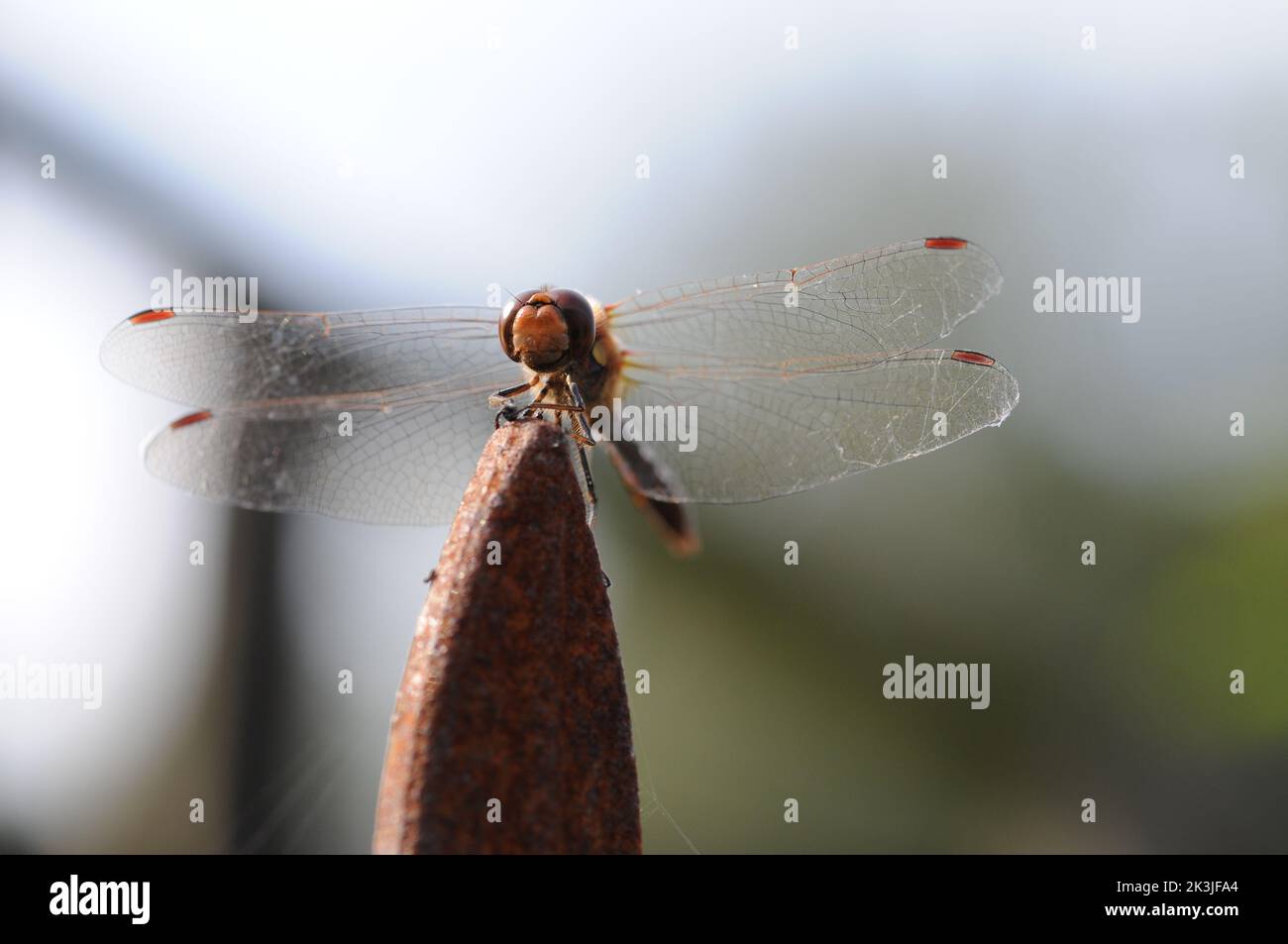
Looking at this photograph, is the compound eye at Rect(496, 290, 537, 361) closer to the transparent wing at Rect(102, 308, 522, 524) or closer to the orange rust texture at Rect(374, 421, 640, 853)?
the transparent wing at Rect(102, 308, 522, 524)

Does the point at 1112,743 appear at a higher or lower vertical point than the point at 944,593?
lower

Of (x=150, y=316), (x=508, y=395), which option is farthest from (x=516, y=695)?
(x=150, y=316)

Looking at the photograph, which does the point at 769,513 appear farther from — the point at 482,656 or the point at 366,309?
the point at 482,656

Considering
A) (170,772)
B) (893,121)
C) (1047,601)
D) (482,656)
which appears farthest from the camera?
(893,121)

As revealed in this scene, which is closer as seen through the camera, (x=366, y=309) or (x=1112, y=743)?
(x=366, y=309)
